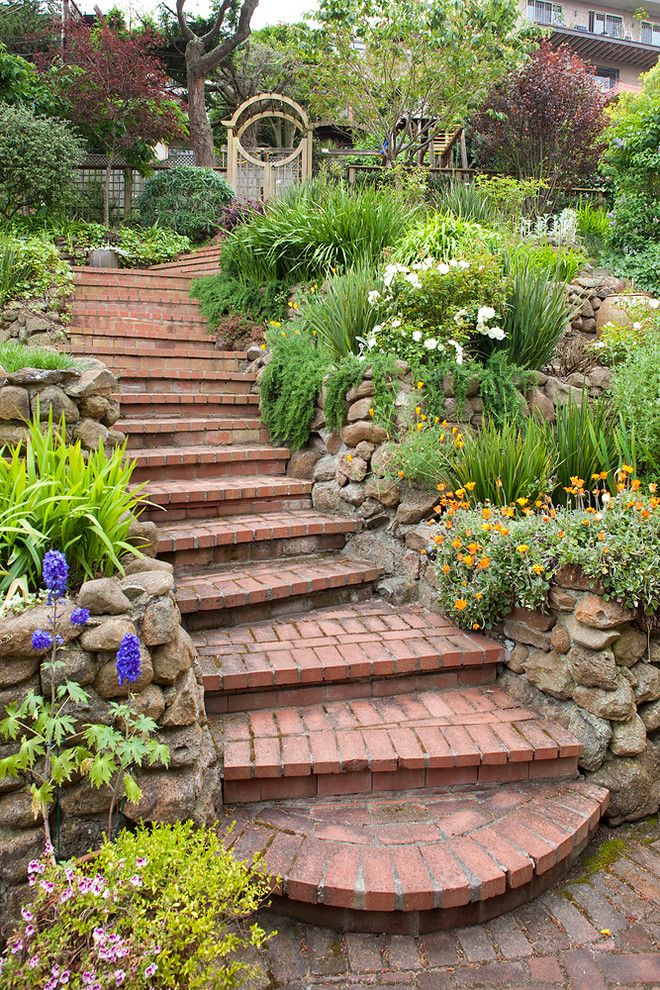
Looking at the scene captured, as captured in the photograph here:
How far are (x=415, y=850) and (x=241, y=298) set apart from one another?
570 centimetres

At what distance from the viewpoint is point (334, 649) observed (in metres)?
3.39

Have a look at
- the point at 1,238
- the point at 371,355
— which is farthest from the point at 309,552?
the point at 1,238

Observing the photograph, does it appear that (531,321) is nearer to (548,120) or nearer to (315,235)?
(315,235)

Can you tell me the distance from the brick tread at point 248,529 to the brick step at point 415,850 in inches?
63.3

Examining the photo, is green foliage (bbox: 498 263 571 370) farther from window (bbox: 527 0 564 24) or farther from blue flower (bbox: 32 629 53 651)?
window (bbox: 527 0 564 24)

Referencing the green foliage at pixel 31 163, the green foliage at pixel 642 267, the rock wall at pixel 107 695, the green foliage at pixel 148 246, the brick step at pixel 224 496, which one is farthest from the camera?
the green foliage at pixel 148 246

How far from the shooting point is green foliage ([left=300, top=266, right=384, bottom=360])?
4.95 meters

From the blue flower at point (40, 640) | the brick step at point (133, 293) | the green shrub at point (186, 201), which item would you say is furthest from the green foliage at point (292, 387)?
the green shrub at point (186, 201)

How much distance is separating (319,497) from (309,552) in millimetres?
490

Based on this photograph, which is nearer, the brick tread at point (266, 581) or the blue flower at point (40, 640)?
the blue flower at point (40, 640)

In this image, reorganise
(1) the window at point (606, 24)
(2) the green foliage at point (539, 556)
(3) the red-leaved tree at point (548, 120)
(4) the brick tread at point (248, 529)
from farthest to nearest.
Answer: (1) the window at point (606, 24), (3) the red-leaved tree at point (548, 120), (4) the brick tread at point (248, 529), (2) the green foliage at point (539, 556)

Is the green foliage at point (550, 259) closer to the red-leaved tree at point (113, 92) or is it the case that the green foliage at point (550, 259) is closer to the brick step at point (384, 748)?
the brick step at point (384, 748)

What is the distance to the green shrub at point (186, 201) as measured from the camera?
36.4 ft

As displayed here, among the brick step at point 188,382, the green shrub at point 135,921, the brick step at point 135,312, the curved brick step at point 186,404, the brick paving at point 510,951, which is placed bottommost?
the brick paving at point 510,951
